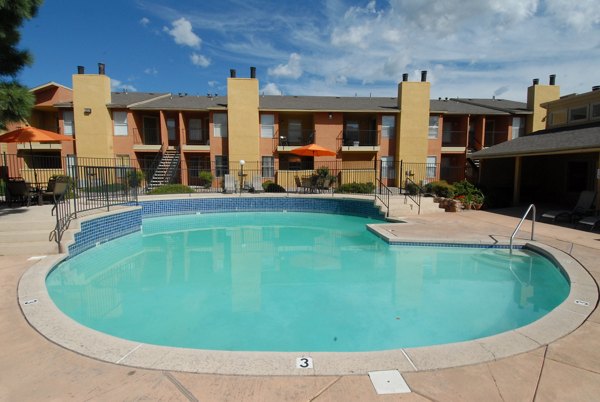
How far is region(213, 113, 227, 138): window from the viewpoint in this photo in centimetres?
2233

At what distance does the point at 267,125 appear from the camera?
2241 centimetres

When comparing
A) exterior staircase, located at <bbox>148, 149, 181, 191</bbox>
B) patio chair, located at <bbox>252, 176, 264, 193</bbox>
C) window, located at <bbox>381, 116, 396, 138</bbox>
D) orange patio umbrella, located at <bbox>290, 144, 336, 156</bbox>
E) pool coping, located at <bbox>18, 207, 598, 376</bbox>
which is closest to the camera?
pool coping, located at <bbox>18, 207, 598, 376</bbox>

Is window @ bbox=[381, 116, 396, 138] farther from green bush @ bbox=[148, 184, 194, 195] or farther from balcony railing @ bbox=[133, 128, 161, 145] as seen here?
balcony railing @ bbox=[133, 128, 161, 145]

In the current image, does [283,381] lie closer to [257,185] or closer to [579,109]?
[257,185]

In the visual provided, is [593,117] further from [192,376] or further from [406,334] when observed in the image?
[192,376]

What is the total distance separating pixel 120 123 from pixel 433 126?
21037 mm

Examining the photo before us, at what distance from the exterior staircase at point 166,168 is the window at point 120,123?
306 cm

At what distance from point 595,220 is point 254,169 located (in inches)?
666

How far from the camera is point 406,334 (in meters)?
4.65

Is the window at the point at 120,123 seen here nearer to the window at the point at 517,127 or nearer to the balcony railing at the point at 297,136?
the balcony railing at the point at 297,136

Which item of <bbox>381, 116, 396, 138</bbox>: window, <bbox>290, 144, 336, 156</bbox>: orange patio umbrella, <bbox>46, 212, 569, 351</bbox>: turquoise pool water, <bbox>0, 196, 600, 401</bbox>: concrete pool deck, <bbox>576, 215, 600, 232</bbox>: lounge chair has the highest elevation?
<bbox>381, 116, 396, 138</bbox>: window

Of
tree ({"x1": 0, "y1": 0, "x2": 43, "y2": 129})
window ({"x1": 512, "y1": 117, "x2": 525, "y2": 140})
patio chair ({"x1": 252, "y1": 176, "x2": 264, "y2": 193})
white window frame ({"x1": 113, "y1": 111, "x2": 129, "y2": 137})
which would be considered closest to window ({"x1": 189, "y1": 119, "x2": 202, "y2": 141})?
white window frame ({"x1": 113, "y1": 111, "x2": 129, "y2": 137})

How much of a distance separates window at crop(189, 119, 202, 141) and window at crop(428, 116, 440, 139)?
1611cm

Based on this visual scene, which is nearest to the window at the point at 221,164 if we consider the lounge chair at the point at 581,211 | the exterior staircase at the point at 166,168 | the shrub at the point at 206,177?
the shrub at the point at 206,177
